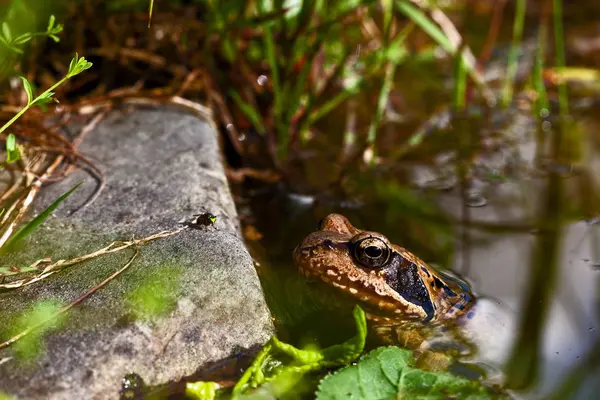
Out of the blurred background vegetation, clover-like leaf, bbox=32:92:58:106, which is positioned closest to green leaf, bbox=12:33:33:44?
clover-like leaf, bbox=32:92:58:106

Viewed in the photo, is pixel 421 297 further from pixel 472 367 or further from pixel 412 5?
pixel 412 5

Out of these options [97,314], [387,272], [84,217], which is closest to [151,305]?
[97,314]

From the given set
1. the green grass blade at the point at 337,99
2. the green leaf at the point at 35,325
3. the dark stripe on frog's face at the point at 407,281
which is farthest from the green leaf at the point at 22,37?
the green grass blade at the point at 337,99

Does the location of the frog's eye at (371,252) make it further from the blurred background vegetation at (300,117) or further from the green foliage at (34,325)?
the green foliage at (34,325)

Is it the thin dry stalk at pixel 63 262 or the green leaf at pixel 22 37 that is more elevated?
the green leaf at pixel 22 37

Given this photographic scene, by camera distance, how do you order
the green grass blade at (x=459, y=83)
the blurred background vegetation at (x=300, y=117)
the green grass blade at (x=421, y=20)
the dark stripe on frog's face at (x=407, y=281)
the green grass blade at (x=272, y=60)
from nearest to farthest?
1. the dark stripe on frog's face at (x=407, y=281)
2. the blurred background vegetation at (x=300, y=117)
3. the green grass blade at (x=272, y=60)
4. the green grass blade at (x=421, y=20)
5. the green grass blade at (x=459, y=83)

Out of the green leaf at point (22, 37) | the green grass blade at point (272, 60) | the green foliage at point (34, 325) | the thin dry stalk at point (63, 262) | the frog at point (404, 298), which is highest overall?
the green leaf at point (22, 37)
